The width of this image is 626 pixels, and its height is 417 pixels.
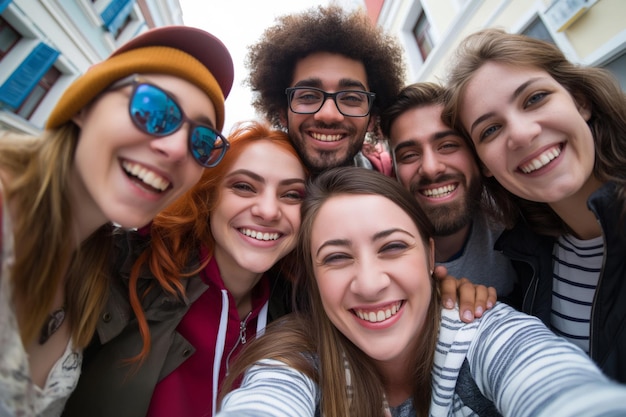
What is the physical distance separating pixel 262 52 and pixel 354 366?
294 cm

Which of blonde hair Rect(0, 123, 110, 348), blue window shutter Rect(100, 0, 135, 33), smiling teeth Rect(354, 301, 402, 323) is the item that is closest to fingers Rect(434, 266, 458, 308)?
smiling teeth Rect(354, 301, 402, 323)

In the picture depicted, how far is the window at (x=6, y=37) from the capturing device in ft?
19.0

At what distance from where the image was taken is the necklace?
1.20 metres

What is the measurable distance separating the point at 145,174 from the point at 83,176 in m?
0.22

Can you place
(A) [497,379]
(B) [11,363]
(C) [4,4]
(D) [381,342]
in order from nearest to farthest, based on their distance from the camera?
(B) [11,363] → (A) [497,379] → (D) [381,342] → (C) [4,4]

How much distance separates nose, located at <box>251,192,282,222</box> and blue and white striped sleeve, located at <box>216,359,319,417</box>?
0.78 meters

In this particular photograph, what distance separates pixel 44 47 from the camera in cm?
629

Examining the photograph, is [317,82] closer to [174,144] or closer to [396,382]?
[174,144]

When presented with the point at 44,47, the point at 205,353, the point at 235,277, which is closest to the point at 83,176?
the point at 235,277

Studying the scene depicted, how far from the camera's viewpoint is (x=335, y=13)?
287 cm

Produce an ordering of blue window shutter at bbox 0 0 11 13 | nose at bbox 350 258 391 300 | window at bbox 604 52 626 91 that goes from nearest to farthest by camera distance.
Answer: nose at bbox 350 258 391 300 < window at bbox 604 52 626 91 < blue window shutter at bbox 0 0 11 13

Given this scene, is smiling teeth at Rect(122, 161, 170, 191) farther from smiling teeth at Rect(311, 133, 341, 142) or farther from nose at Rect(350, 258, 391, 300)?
smiling teeth at Rect(311, 133, 341, 142)

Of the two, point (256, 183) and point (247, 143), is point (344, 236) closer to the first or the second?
point (256, 183)

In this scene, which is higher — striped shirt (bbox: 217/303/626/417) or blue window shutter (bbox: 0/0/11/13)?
blue window shutter (bbox: 0/0/11/13)
